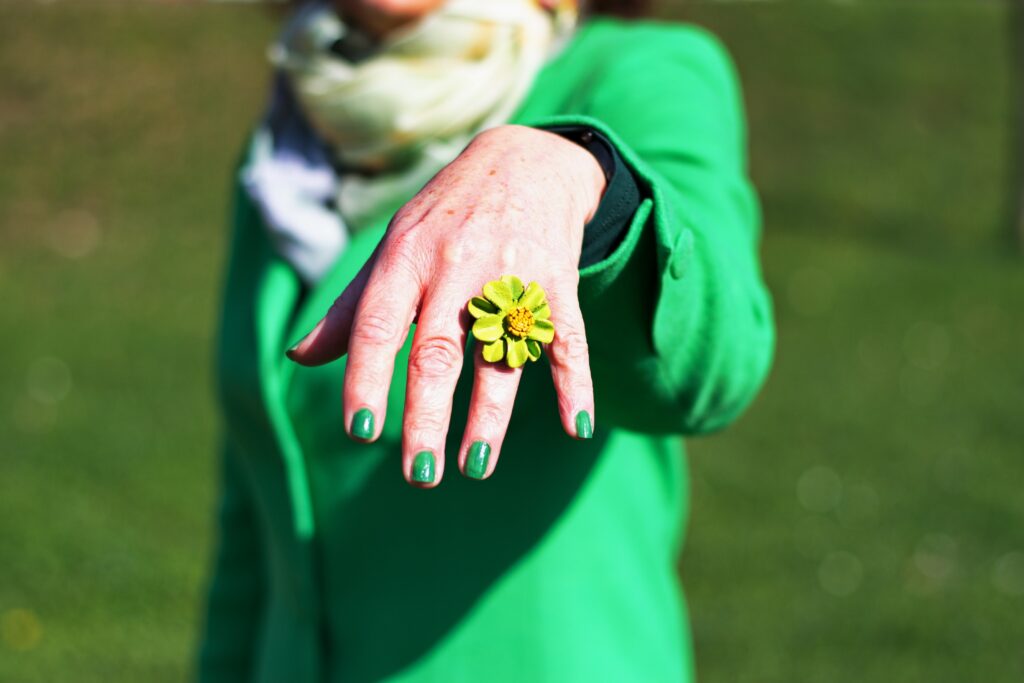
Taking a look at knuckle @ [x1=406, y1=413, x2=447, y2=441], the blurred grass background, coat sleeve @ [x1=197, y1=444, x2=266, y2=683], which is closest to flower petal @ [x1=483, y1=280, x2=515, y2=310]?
knuckle @ [x1=406, y1=413, x2=447, y2=441]

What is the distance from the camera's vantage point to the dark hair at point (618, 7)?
2.30 m

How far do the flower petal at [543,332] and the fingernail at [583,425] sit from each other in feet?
0.25

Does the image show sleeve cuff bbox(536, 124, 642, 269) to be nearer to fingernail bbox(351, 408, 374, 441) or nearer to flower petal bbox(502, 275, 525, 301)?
flower petal bbox(502, 275, 525, 301)

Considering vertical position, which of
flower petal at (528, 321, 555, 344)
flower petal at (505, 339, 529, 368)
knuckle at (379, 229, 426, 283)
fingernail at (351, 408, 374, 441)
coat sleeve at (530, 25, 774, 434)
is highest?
knuckle at (379, 229, 426, 283)

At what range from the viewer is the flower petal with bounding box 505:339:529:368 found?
101cm

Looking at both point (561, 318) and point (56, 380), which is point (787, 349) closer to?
point (56, 380)

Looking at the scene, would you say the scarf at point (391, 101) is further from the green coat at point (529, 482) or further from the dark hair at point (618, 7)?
the dark hair at point (618, 7)

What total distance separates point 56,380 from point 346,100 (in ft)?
20.3

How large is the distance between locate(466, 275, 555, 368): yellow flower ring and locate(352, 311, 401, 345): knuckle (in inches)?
2.8

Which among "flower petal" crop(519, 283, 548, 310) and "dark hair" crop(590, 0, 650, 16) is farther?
"dark hair" crop(590, 0, 650, 16)

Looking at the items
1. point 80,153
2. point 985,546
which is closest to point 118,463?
point 985,546

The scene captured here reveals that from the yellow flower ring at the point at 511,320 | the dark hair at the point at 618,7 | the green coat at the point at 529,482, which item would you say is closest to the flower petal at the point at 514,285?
the yellow flower ring at the point at 511,320

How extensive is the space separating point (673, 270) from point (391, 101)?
71 centimetres

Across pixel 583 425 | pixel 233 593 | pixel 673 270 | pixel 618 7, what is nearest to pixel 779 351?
pixel 618 7
